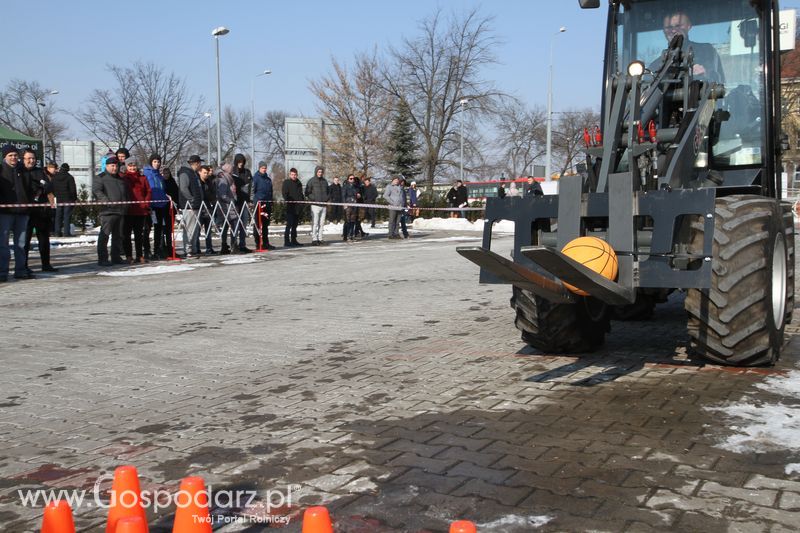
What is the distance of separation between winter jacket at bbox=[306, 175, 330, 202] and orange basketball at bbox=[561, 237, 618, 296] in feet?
53.0

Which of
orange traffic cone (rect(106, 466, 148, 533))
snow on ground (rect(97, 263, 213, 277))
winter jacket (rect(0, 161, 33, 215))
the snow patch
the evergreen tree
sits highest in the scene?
the evergreen tree

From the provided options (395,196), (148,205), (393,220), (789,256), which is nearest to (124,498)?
(789,256)

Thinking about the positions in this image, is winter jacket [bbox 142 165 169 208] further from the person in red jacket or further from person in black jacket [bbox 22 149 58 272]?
person in black jacket [bbox 22 149 58 272]

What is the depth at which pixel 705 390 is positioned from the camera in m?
5.50

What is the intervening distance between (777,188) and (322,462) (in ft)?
18.5

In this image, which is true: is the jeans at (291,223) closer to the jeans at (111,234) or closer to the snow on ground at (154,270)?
the snow on ground at (154,270)

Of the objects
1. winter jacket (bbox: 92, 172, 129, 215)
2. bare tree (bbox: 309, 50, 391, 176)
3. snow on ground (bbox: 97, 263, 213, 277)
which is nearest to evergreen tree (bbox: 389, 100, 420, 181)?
bare tree (bbox: 309, 50, 391, 176)

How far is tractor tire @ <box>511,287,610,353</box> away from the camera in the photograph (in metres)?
6.45

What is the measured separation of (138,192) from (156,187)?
664mm

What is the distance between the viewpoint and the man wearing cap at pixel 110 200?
556 inches

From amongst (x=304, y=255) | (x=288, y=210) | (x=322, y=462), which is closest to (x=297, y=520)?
(x=322, y=462)

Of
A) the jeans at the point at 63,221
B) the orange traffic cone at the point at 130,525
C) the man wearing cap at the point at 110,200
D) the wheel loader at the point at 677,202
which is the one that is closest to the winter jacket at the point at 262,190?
the man wearing cap at the point at 110,200

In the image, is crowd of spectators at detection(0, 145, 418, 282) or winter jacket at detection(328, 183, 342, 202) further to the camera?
winter jacket at detection(328, 183, 342, 202)

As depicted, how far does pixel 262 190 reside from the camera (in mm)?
19578
